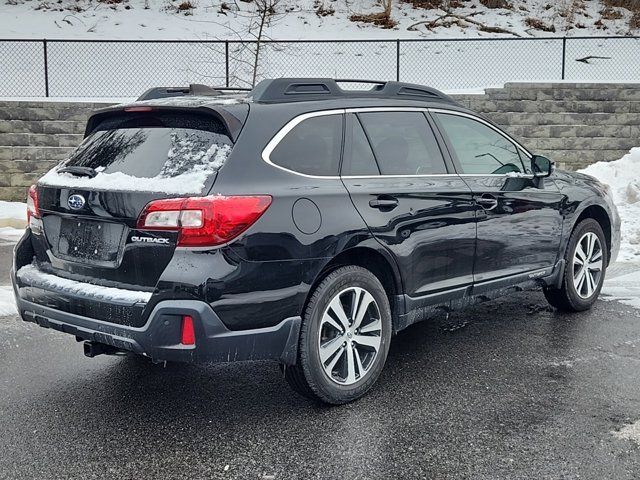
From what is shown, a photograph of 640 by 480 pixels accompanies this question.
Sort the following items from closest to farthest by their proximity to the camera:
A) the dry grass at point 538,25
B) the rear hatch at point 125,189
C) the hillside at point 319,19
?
the rear hatch at point 125,189 < the hillside at point 319,19 < the dry grass at point 538,25

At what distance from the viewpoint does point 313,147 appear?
4.11 metres

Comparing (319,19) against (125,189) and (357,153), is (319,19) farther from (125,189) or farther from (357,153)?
(125,189)

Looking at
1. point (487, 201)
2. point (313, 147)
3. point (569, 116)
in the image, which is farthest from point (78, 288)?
point (569, 116)

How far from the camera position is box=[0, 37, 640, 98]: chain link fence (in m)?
19.0

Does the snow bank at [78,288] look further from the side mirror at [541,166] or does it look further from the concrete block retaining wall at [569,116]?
the concrete block retaining wall at [569,116]

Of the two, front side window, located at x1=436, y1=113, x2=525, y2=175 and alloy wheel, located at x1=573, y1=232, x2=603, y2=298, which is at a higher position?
front side window, located at x1=436, y1=113, x2=525, y2=175

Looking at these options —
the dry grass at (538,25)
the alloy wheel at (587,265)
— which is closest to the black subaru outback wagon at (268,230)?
the alloy wheel at (587,265)

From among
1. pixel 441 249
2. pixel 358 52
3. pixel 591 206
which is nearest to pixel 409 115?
pixel 441 249

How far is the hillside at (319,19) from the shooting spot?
76.6 feet

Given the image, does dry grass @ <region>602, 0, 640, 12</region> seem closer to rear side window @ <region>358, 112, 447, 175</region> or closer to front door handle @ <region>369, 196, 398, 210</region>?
rear side window @ <region>358, 112, 447, 175</region>

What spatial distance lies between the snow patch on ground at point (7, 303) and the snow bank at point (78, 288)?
6.98 feet

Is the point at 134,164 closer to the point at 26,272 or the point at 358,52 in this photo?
the point at 26,272

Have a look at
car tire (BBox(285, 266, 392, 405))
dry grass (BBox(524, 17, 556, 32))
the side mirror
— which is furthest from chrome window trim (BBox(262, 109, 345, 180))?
dry grass (BBox(524, 17, 556, 32))

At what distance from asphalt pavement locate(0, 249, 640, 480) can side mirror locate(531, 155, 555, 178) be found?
1.20 meters
